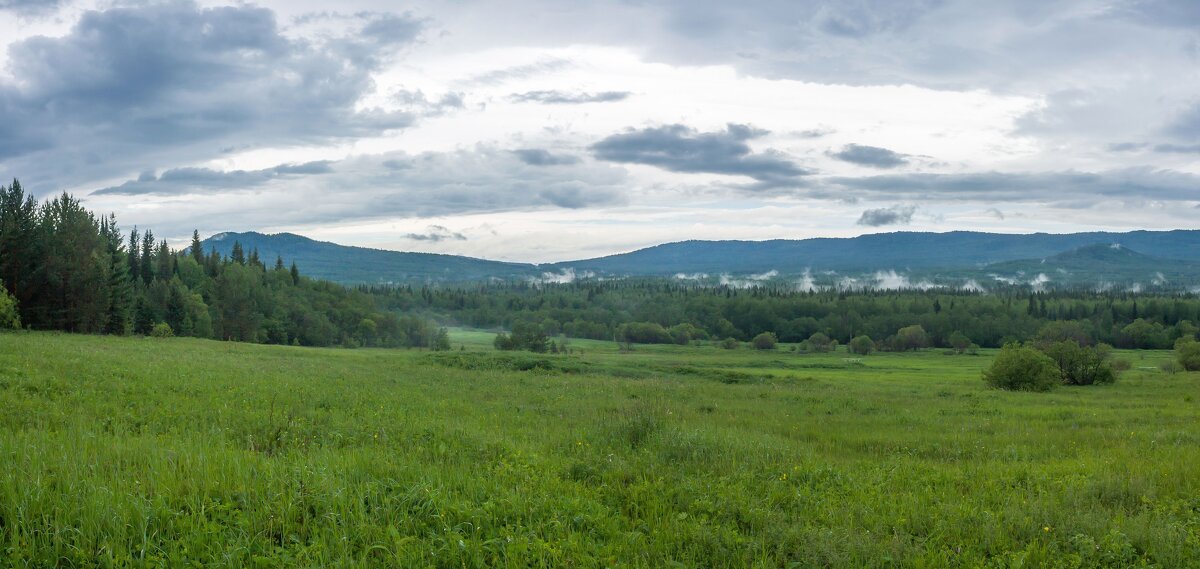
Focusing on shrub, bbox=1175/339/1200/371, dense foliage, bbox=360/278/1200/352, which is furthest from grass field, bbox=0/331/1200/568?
dense foliage, bbox=360/278/1200/352

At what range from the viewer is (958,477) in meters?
11.5

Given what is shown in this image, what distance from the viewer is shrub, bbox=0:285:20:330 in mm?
51031

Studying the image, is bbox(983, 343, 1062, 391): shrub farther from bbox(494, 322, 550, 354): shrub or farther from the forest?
bbox(494, 322, 550, 354): shrub

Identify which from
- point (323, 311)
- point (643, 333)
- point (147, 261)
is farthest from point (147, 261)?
point (643, 333)

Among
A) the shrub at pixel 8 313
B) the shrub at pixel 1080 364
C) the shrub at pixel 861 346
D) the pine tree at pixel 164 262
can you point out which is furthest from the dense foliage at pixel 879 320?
the shrub at pixel 1080 364

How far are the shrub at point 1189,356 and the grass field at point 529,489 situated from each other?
49.9 meters

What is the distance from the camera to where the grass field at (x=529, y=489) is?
6977 mm

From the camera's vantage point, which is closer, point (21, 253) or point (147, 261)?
point (21, 253)

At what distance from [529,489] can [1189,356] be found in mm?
69242

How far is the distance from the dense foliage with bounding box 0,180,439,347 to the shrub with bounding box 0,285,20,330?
15cm

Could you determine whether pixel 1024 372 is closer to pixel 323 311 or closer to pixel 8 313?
pixel 8 313

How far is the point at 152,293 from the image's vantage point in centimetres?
8775

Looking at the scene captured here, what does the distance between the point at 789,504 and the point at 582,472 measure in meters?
3.17

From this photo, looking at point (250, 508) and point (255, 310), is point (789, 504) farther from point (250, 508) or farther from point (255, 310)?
point (255, 310)
